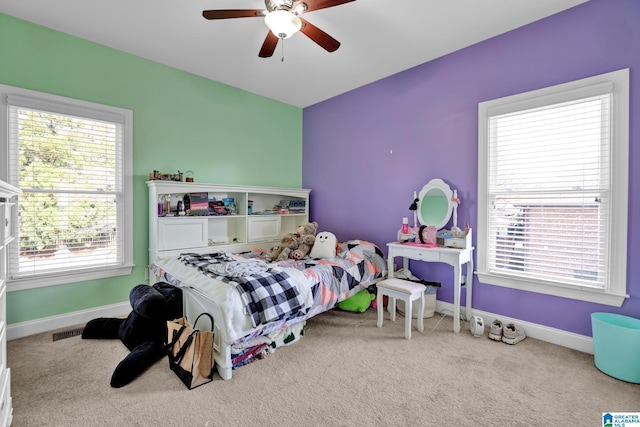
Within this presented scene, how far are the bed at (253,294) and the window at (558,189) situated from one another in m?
1.41

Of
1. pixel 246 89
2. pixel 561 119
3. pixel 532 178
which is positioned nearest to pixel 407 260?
pixel 532 178

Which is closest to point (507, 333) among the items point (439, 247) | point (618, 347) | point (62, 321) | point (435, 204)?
point (618, 347)

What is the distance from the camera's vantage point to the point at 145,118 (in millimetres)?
3223

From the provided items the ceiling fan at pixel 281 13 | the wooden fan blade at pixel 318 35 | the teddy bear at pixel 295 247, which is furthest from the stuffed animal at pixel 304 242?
the ceiling fan at pixel 281 13

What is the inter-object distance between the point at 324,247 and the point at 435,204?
4.10 feet

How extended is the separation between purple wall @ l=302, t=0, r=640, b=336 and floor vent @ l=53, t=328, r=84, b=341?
2974mm

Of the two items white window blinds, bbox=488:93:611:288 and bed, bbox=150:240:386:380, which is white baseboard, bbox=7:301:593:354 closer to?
white window blinds, bbox=488:93:611:288

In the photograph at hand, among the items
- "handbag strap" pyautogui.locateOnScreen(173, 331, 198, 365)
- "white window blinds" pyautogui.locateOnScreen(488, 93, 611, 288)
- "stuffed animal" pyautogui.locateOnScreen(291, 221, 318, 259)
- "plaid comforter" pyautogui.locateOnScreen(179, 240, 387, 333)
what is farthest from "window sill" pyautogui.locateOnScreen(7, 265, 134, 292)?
"white window blinds" pyautogui.locateOnScreen(488, 93, 611, 288)

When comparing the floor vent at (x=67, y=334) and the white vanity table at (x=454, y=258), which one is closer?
the floor vent at (x=67, y=334)

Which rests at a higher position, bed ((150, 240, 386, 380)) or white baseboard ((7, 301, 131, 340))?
bed ((150, 240, 386, 380))

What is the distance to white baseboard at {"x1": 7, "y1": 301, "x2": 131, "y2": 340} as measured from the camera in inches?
101

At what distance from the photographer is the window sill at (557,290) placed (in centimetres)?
225

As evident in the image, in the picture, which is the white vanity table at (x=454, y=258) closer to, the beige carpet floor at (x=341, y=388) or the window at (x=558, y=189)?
the window at (x=558, y=189)

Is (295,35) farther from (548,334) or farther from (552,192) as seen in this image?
(548,334)
